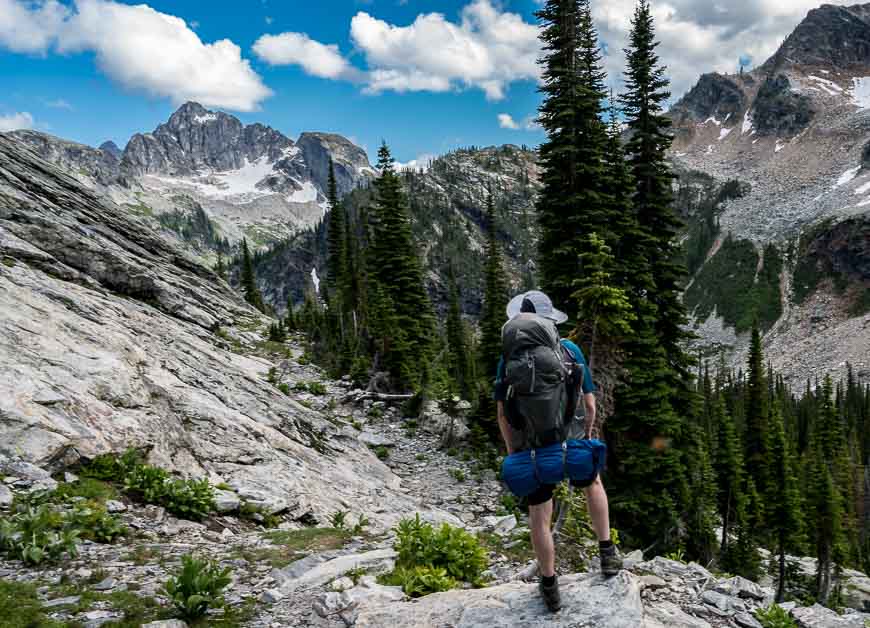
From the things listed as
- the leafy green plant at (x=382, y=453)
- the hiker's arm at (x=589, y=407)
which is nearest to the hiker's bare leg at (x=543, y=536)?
the hiker's arm at (x=589, y=407)

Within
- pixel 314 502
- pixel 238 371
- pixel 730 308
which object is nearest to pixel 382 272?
pixel 238 371

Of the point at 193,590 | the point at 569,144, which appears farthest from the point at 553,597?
the point at 569,144

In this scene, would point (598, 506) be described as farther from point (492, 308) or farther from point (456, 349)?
point (456, 349)

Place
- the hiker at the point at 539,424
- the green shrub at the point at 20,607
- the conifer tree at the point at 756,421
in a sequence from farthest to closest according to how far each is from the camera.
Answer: the conifer tree at the point at 756,421 < the hiker at the point at 539,424 < the green shrub at the point at 20,607

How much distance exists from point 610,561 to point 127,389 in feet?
34.6

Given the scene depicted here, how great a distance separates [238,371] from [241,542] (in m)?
11.1

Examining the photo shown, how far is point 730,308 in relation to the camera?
18338 cm

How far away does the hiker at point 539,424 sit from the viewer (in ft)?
15.4

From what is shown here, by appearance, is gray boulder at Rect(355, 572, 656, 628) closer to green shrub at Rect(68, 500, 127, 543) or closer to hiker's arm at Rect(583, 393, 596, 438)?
hiker's arm at Rect(583, 393, 596, 438)

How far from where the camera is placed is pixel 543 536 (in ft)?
15.5

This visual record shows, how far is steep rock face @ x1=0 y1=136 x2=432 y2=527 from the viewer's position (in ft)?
30.3

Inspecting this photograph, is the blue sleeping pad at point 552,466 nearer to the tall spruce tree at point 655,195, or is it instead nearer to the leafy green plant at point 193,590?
the leafy green plant at point 193,590

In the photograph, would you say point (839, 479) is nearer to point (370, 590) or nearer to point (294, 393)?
point (294, 393)

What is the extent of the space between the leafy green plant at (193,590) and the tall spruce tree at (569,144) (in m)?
15.8
